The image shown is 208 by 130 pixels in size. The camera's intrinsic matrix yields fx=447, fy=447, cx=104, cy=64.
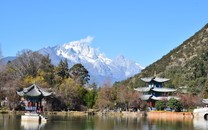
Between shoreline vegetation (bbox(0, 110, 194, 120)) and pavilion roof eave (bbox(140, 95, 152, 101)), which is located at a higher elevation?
pavilion roof eave (bbox(140, 95, 152, 101))

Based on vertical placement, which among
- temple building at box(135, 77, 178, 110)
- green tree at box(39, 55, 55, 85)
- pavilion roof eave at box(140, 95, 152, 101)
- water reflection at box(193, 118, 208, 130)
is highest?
green tree at box(39, 55, 55, 85)

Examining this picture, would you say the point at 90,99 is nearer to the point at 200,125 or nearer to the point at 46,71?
the point at 46,71

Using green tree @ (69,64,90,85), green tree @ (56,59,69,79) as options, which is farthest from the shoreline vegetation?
green tree @ (69,64,90,85)

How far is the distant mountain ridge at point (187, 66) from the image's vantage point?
9317 cm

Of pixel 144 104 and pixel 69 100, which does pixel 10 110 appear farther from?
pixel 144 104

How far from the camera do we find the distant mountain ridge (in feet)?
306

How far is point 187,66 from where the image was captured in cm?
11431

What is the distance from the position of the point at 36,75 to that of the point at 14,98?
13.7m

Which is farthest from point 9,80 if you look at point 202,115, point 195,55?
point 195,55

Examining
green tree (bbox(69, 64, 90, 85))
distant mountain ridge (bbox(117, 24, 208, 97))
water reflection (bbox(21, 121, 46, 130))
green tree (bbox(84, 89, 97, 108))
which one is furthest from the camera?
green tree (bbox(69, 64, 90, 85))

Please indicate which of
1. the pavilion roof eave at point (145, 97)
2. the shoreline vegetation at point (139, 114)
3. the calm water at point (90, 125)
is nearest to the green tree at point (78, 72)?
the pavilion roof eave at point (145, 97)

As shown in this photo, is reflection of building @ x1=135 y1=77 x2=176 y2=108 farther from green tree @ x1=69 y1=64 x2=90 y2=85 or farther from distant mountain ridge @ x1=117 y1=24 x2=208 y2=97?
green tree @ x1=69 y1=64 x2=90 y2=85

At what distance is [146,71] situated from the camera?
13075 cm

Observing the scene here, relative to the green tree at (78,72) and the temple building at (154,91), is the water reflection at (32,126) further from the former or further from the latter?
the green tree at (78,72)
